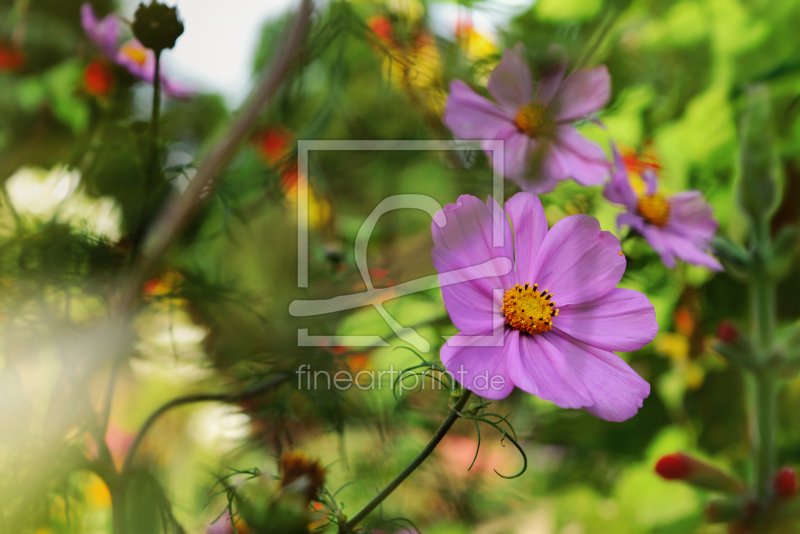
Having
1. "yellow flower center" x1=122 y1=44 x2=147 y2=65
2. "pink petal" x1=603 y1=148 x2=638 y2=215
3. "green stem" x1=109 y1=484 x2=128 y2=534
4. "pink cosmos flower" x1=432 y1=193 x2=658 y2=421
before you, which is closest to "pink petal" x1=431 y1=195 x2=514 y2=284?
"pink cosmos flower" x1=432 y1=193 x2=658 y2=421

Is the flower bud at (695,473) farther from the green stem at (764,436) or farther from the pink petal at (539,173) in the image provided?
the pink petal at (539,173)

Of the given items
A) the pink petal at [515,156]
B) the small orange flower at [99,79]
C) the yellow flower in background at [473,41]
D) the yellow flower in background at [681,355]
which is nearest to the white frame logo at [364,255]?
the pink petal at [515,156]

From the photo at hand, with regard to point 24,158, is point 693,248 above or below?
below

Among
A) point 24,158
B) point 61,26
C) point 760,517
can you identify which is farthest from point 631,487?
point 61,26

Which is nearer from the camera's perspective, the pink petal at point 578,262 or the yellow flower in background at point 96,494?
the pink petal at point 578,262

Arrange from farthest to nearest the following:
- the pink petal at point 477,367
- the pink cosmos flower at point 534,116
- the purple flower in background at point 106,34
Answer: the purple flower in background at point 106,34, the pink cosmos flower at point 534,116, the pink petal at point 477,367

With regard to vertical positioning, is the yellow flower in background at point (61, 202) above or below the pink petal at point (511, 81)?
below

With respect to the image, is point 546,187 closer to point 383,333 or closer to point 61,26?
point 383,333

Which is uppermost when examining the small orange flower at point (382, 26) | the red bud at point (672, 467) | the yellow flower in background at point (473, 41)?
the small orange flower at point (382, 26)

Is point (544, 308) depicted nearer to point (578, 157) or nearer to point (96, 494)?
point (578, 157)
